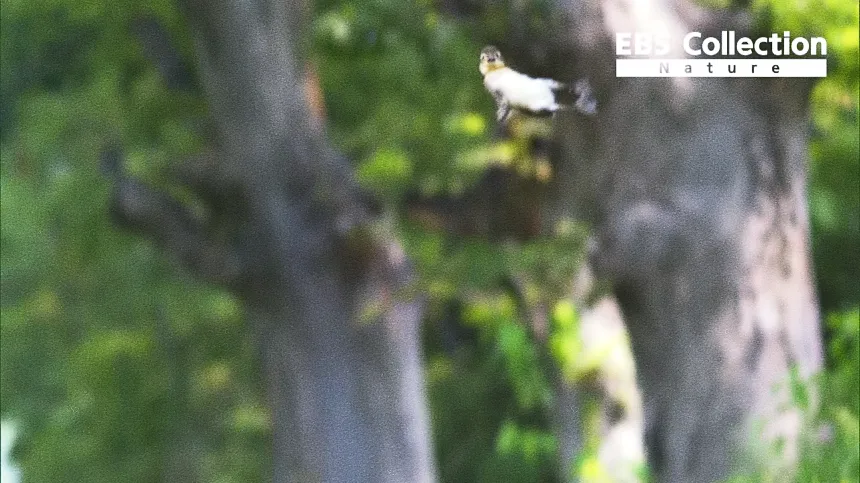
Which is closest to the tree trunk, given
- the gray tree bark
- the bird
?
the bird

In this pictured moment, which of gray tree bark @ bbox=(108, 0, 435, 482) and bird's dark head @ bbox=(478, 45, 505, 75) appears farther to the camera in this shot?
gray tree bark @ bbox=(108, 0, 435, 482)

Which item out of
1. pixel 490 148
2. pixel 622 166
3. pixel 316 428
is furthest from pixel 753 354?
pixel 316 428

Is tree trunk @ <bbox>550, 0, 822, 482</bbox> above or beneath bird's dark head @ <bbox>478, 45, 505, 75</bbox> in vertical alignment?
beneath

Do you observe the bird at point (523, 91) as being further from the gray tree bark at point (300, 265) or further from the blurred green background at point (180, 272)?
the gray tree bark at point (300, 265)

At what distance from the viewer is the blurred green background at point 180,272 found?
4.19 ft

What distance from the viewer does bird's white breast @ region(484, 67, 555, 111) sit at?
1045 mm

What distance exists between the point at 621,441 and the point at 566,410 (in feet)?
0.35

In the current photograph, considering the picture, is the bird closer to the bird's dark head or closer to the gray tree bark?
the bird's dark head

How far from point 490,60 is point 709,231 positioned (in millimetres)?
298

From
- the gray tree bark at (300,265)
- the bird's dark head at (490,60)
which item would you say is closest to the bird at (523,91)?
the bird's dark head at (490,60)

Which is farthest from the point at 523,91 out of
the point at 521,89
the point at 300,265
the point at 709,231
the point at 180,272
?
the point at 180,272

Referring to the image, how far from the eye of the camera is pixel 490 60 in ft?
3.61

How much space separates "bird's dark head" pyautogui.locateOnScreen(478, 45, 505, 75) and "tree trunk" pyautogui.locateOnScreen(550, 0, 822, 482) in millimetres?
99

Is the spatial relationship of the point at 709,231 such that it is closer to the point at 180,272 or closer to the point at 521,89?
the point at 521,89
